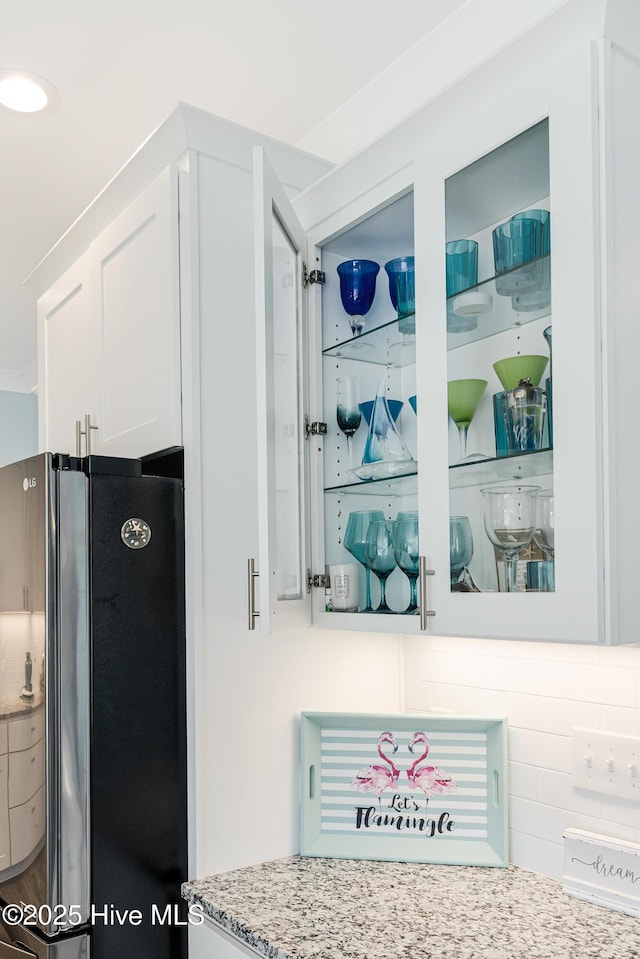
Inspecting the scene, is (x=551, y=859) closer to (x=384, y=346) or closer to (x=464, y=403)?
(x=464, y=403)

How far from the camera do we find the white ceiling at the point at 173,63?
1.90 m

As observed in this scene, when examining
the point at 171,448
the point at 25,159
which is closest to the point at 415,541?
the point at 171,448

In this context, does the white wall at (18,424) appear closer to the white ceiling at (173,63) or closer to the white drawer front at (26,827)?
the white ceiling at (173,63)

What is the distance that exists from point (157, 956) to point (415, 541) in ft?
3.21

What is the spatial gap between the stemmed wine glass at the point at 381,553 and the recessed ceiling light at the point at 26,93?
1.43 meters

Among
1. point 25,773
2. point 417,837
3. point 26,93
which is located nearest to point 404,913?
point 417,837

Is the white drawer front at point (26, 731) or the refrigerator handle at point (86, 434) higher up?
the refrigerator handle at point (86, 434)

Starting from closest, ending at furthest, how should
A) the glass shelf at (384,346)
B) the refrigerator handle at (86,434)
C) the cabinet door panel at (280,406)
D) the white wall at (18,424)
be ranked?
the cabinet door panel at (280,406), the glass shelf at (384,346), the refrigerator handle at (86,434), the white wall at (18,424)

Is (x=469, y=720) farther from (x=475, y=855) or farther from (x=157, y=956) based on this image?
(x=157, y=956)

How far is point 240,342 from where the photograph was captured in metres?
1.83

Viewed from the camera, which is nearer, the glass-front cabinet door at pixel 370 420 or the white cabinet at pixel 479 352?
the white cabinet at pixel 479 352

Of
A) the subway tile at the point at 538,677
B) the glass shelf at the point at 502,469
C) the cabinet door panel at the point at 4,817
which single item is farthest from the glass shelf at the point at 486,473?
the cabinet door panel at the point at 4,817

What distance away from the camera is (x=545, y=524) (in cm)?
136

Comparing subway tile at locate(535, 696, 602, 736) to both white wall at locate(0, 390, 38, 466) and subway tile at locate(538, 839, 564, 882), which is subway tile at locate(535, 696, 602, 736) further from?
white wall at locate(0, 390, 38, 466)
